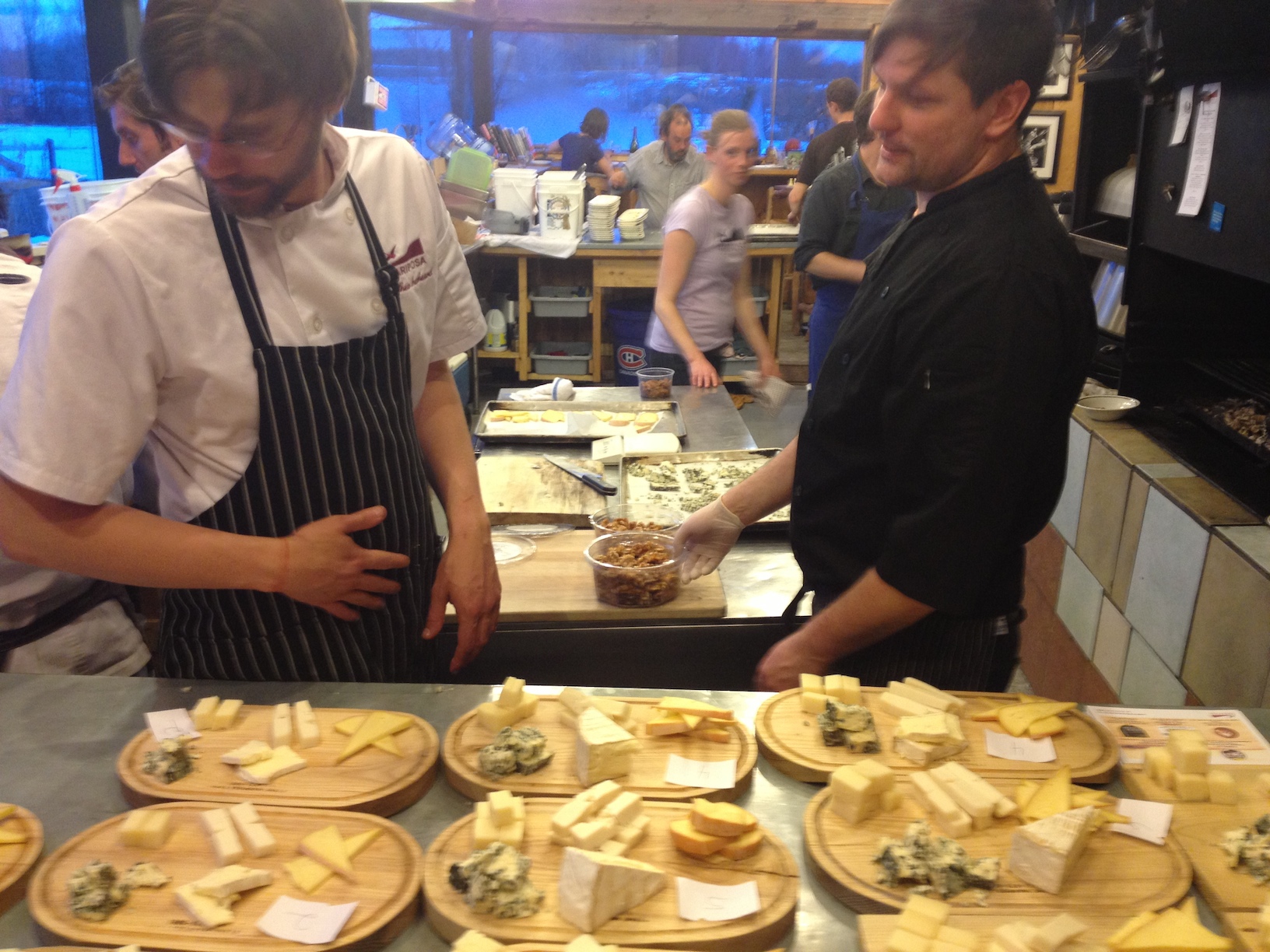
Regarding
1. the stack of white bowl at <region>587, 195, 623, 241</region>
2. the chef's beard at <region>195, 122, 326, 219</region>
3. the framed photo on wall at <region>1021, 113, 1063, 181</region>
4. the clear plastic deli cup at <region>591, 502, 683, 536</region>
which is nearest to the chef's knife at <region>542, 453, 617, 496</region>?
the clear plastic deli cup at <region>591, 502, 683, 536</region>

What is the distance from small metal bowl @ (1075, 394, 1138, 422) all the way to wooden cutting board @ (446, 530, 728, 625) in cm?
159

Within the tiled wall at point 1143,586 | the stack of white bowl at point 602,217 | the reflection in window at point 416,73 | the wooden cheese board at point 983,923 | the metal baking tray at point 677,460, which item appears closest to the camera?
the wooden cheese board at point 983,923

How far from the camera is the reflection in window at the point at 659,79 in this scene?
36.5 ft

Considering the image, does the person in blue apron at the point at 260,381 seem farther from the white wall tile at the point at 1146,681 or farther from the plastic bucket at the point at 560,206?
the plastic bucket at the point at 560,206

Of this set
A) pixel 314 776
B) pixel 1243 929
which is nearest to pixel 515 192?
pixel 314 776

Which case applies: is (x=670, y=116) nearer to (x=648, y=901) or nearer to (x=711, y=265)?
(x=711, y=265)

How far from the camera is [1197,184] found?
2682mm

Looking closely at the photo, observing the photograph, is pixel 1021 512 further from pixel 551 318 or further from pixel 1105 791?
pixel 551 318

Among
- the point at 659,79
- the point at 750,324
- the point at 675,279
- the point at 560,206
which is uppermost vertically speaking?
the point at 659,79

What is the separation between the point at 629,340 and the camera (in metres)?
6.79

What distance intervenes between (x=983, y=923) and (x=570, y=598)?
1.27 metres

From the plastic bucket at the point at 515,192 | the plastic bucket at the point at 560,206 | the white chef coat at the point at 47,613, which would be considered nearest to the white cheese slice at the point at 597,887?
the white chef coat at the point at 47,613

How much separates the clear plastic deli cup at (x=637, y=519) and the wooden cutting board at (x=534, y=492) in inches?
3.2

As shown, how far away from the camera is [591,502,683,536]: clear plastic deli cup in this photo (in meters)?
2.33
